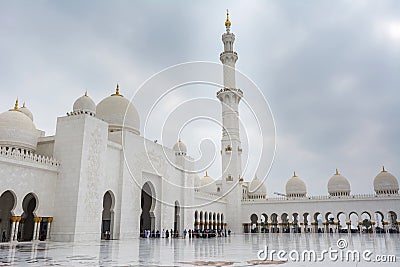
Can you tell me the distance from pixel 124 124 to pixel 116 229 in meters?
5.31

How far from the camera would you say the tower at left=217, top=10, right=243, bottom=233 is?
26.8m

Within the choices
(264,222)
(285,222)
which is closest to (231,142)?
(264,222)

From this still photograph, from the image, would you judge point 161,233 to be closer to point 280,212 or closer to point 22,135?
point 22,135

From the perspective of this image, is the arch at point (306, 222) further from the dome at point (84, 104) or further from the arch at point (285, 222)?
the dome at point (84, 104)

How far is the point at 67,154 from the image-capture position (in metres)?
12.7

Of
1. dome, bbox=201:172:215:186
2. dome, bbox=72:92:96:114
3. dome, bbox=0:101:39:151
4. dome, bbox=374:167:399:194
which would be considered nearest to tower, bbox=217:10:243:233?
dome, bbox=201:172:215:186

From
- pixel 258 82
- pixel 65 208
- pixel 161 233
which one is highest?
pixel 258 82

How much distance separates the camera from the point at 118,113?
17.2 metres

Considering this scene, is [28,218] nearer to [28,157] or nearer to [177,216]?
[28,157]

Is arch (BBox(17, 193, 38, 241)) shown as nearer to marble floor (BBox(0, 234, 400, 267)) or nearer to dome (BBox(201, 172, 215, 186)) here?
marble floor (BBox(0, 234, 400, 267))

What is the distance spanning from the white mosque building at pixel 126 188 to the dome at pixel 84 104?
4 centimetres

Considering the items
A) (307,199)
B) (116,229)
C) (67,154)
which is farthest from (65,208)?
(307,199)

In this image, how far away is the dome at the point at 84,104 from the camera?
14555mm

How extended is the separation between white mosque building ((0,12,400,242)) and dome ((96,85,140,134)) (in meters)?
0.05
